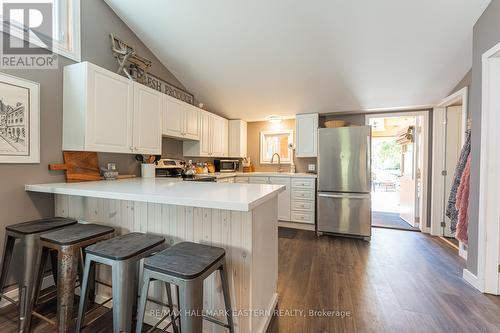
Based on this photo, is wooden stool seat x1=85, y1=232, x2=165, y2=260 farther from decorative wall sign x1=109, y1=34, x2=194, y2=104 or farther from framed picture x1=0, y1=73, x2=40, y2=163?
decorative wall sign x1=109, y1=34, x2=194, y2=104

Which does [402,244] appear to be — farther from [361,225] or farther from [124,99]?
[124,99]

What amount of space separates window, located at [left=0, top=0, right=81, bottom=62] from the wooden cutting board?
924 mm

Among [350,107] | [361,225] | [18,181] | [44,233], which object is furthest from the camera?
[350,107]

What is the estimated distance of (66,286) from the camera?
127cm

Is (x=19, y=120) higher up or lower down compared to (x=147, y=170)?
higher up

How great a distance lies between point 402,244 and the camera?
312 cm

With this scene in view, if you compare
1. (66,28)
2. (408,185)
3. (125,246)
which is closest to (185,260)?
(125,246)

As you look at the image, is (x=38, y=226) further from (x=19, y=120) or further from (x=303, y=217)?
(x=303, y=217)

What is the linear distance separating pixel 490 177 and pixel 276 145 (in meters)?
3.18

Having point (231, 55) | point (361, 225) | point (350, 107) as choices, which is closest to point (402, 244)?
point (361, 225)

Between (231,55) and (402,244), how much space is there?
3607mm

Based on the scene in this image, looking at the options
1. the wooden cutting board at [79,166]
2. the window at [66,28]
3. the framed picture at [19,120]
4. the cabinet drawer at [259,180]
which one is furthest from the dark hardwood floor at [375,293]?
the window at [66,28]

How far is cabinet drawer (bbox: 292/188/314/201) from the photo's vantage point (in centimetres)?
378

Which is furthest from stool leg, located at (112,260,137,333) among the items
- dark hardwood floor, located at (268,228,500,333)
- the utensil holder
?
the utensil holder
